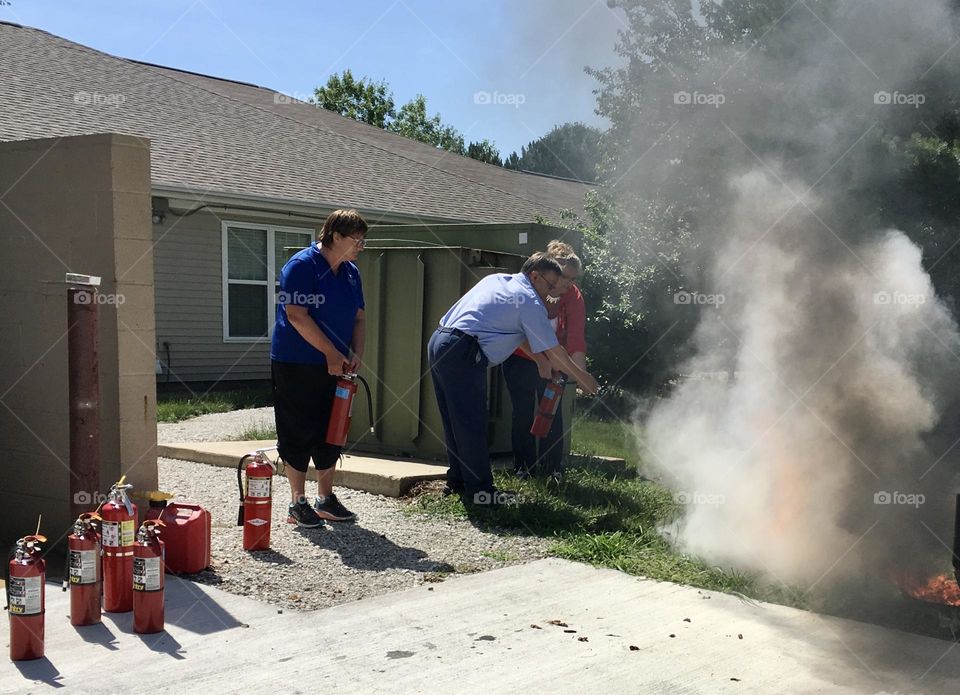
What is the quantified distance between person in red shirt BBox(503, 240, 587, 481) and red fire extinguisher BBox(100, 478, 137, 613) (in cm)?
356

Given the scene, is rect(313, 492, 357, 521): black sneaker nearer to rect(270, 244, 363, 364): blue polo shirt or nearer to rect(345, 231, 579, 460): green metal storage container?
rect(270, 244, 363, 364): blue polo shirt

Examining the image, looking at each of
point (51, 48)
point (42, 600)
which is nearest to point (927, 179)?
point (42, 600)

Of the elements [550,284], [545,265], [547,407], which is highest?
[545,265]

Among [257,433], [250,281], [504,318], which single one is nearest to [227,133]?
[250,281]

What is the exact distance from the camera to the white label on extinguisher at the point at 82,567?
13.7ft

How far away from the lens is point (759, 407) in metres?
6.11

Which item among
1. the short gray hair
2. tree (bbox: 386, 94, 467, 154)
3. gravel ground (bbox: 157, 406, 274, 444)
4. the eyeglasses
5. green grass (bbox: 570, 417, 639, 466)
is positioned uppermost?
tree (bbox: 386, 94, 467, 154)

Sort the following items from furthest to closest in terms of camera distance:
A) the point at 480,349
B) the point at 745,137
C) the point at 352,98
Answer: the point at 352,98 → the point at 745,137 → the point at 480,349

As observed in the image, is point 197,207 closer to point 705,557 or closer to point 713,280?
point 713,280

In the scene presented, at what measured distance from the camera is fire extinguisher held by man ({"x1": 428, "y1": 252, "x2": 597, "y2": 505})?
632cm

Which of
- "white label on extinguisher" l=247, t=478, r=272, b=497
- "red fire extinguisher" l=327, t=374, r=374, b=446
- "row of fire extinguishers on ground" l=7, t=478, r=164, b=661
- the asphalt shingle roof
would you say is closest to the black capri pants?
"red fire extinguisher" l=327, t=374, r=374, b=446

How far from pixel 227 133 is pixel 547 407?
10711 millimetres

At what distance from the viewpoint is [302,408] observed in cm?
589

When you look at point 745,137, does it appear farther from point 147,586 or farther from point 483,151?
point 483,151
